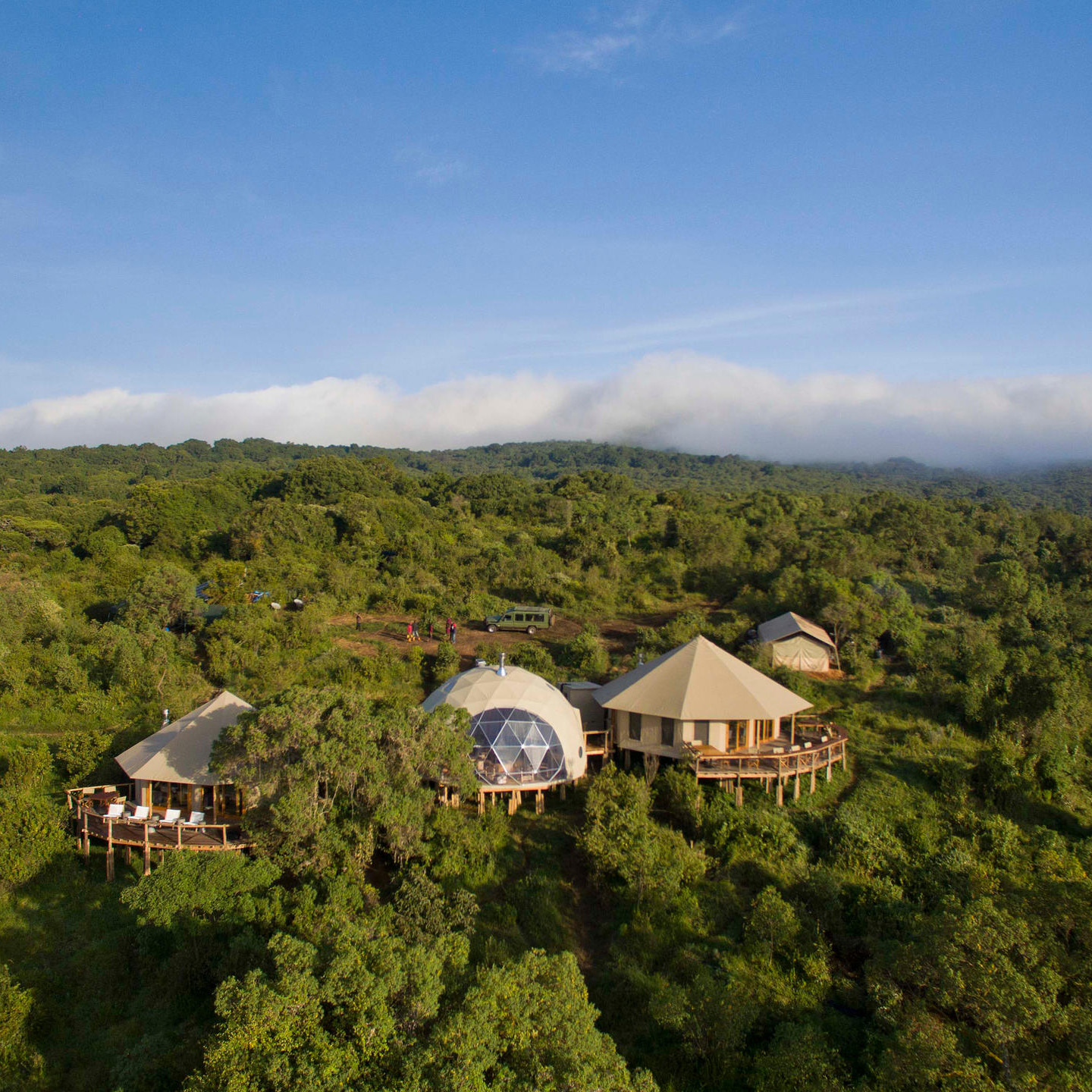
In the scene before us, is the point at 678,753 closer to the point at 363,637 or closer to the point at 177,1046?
the point at 177,1046

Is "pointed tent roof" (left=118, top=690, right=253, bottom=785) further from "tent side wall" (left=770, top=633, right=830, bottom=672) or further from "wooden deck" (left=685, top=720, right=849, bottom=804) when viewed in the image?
"tent side wall" (left=770, top=633, right=830, bottom=672)

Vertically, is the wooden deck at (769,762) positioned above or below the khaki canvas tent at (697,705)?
below

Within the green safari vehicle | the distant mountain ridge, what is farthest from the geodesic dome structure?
the distant mountain ridge

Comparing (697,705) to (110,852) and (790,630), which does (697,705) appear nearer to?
(790,630)

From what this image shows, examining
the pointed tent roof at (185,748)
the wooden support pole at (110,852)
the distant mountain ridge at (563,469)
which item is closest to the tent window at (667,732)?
the pointed tent roof at (185,748)

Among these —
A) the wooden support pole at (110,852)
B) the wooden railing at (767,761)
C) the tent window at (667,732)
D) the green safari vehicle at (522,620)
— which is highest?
the green safari vehicle at (522,620)

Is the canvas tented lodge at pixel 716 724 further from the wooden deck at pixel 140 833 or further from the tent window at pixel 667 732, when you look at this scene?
the wooden deck at pixel 140 833

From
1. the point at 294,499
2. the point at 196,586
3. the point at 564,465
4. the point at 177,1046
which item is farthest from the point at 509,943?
the point at 564,465
